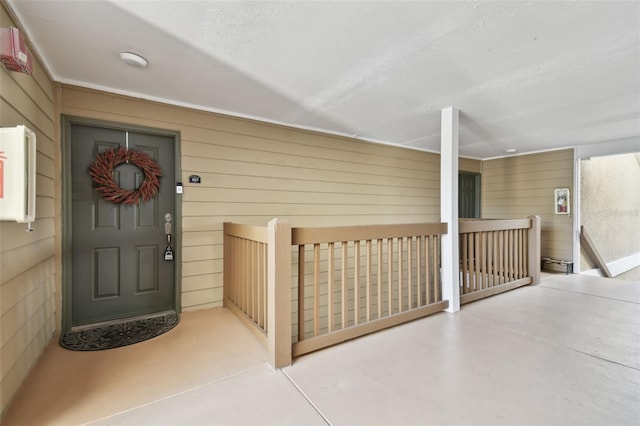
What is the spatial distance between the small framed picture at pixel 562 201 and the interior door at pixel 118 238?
6271 mm

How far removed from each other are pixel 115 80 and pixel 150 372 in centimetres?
245

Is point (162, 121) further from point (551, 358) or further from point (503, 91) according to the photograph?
point (551, 358)

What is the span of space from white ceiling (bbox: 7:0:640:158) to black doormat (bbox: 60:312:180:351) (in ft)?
7.36

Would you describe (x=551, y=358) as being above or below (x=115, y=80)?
below

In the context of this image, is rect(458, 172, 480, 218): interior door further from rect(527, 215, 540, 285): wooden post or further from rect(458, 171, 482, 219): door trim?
rect(527, 215, 540, 285): wooden post

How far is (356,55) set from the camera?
2.23 m

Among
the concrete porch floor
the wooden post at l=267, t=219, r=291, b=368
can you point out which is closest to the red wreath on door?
the concrete porch floor

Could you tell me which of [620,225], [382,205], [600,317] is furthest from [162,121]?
[620,225]

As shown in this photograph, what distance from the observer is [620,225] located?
639cm

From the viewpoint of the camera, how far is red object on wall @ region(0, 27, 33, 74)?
5.08 ft

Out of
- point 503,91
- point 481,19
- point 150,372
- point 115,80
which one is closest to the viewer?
point 481,19

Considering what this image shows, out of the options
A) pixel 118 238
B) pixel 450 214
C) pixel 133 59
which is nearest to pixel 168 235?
pixel 118 238

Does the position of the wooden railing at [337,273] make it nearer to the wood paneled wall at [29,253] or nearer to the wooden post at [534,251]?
the wooden post at [534,251]

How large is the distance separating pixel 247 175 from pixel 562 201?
5481 mm
